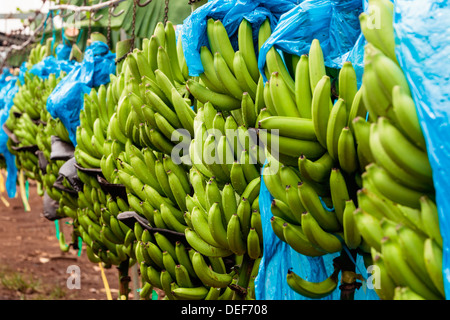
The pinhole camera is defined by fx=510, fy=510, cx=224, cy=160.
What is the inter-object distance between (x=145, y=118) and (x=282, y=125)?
920mm

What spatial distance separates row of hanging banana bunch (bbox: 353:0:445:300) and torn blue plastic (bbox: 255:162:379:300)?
0.48 m

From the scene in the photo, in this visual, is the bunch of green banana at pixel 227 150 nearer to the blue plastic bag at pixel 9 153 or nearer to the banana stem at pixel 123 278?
the banana stem at pixel 123 278

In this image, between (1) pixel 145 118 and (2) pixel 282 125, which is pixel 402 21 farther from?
(1) pixel 145 118

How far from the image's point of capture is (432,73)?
891 mm

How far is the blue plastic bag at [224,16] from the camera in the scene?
174cm

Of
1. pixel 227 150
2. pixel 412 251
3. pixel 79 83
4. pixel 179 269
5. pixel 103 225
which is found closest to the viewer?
pixel 412 251

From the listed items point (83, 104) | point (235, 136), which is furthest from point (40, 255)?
point (235, 136)

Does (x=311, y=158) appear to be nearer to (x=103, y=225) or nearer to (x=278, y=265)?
(x=278, y=265)

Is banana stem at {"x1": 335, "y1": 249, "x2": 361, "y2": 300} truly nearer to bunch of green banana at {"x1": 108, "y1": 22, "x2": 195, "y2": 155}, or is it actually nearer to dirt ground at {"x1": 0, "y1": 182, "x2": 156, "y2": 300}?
bunch of green banana at {"x1": 108, "y1": 22, "x2": 195, "y2": 155}

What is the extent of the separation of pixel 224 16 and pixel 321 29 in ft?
1.35

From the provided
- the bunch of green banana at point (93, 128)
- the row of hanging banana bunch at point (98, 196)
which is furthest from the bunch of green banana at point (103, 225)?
the bunch of green banana at point (93, 128)

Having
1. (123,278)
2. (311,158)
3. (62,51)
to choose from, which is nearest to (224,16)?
(311,158)

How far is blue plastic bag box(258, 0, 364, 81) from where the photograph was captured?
1.46 meters

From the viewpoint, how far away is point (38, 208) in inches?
409
